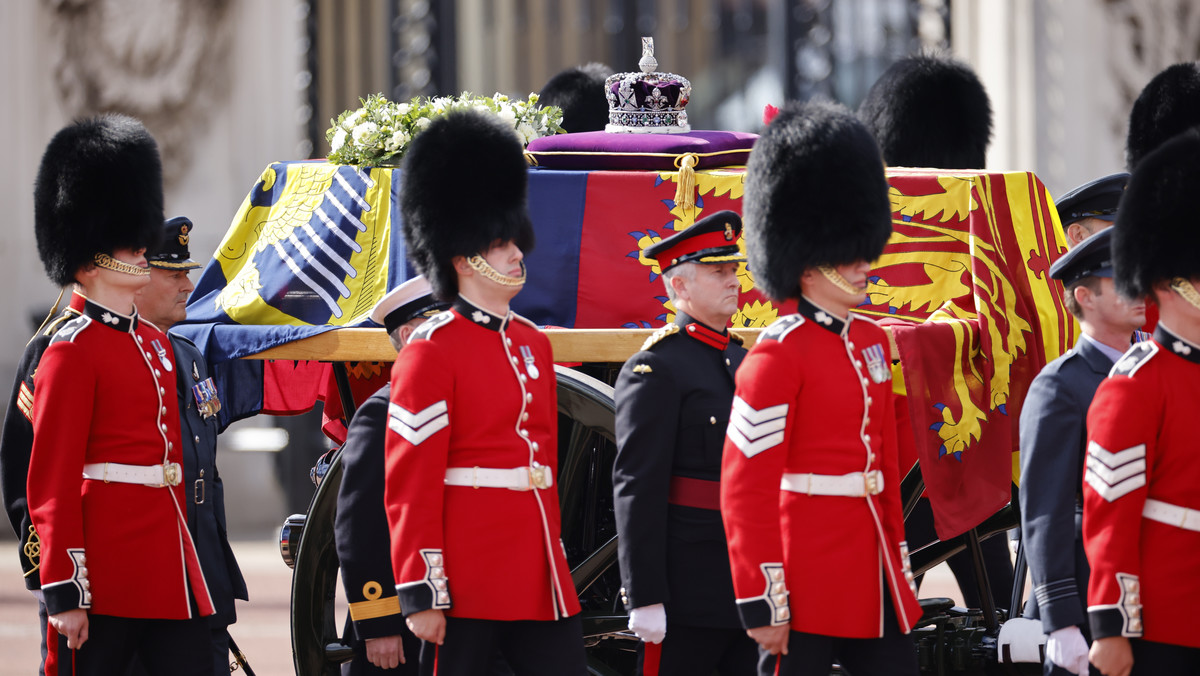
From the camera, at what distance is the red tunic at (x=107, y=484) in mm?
3535

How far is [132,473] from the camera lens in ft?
12.1

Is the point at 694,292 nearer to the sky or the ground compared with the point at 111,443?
nearer to the sky

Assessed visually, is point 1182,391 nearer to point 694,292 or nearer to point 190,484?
point 694,292

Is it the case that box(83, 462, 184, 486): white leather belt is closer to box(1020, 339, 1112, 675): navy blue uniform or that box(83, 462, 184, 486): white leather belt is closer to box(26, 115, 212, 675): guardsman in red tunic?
box(26, 115, 212, 675): guardsman in red tunic

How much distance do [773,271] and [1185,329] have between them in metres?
0.76

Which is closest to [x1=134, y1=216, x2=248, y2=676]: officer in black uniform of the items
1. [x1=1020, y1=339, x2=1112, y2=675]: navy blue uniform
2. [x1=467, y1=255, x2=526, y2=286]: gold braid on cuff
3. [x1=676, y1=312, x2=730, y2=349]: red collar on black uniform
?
[x1=467, y1=255, x2=526, y2=286]: gold braid on cuff

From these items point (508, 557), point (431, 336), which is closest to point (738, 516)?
point (508, 557)

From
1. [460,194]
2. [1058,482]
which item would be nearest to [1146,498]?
[1058,482]

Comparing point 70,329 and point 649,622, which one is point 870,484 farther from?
point 70,329

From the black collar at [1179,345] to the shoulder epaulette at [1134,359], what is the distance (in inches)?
0.7

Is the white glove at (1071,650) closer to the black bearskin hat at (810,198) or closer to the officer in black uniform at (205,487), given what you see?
the black bearskin hat at (810,198)

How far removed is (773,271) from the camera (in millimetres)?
3289

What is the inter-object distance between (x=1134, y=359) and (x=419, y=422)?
1.32m

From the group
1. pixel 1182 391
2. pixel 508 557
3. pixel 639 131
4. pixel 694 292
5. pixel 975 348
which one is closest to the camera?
pixel 1182 391
